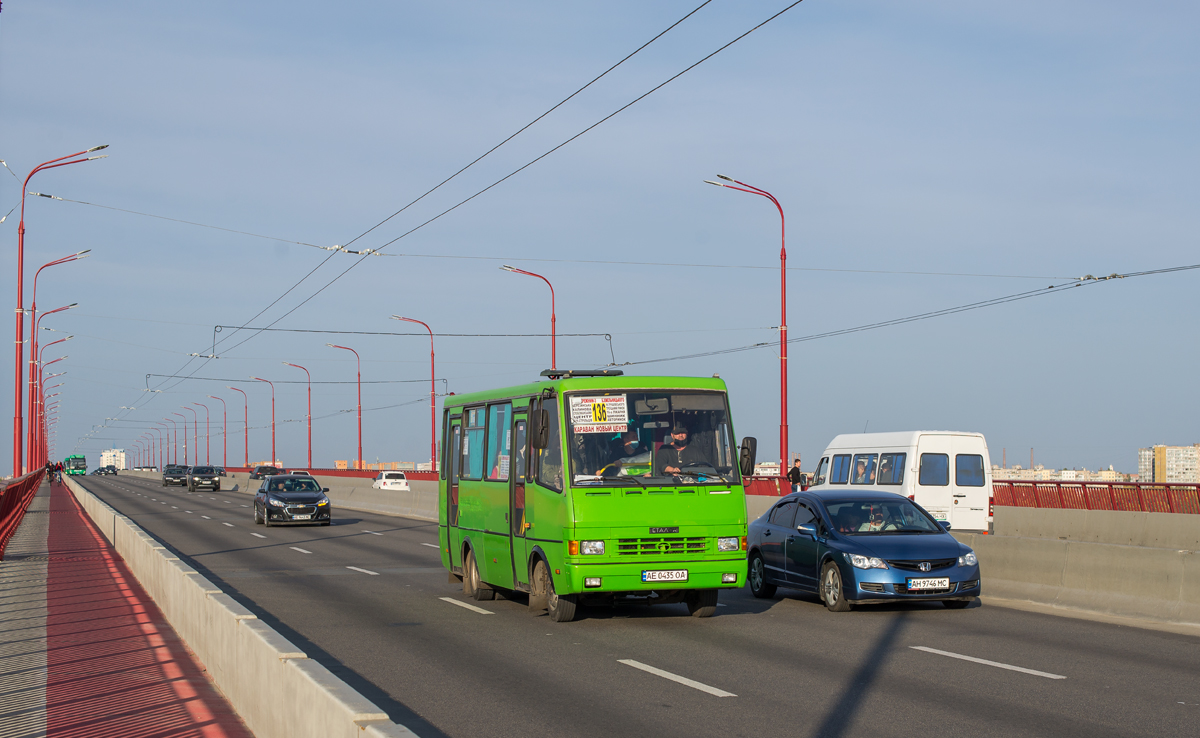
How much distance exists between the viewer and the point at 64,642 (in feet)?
37.9

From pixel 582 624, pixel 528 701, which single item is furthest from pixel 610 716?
pixel 582 624

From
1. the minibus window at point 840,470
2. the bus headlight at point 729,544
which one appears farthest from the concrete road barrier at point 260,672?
the minibus window at point 840,470

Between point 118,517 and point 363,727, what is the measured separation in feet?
65.7

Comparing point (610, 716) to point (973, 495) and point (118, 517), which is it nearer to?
point (973, 495)

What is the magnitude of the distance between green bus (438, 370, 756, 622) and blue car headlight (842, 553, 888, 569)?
160 cm

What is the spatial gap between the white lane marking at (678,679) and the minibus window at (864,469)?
13145 mm

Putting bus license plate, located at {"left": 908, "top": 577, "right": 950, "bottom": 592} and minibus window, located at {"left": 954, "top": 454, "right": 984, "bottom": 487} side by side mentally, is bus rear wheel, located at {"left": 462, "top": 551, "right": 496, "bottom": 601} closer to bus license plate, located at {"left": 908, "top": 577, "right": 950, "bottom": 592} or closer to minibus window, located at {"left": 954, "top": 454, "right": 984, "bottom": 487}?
bus license plate, located at {"left": 908, "top": 577, "right": 950, "bottom": 592}

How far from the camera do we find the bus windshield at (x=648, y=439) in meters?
13.4

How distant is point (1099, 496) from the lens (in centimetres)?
2989

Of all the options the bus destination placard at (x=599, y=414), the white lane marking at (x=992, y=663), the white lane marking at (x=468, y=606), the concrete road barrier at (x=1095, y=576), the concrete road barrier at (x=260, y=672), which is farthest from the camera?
the white lane marking at (x=468, y=606)

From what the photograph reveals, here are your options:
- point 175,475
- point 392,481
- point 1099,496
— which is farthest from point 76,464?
point 1099,496

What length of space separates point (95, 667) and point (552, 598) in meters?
5.20

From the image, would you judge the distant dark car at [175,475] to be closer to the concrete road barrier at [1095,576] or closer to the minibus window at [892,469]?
the minibus window at [892,469]

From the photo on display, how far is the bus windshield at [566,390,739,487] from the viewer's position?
1337 centimetres
